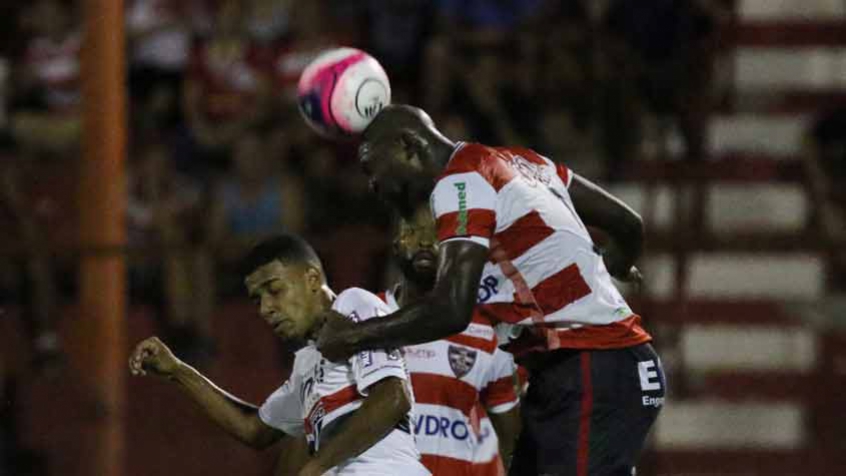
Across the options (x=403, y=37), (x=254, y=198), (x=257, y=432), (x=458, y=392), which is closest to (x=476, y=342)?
(x=458, y=392)

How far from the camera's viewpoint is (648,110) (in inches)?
420

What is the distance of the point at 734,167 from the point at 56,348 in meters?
4.51

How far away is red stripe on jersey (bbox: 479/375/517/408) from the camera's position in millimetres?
6238

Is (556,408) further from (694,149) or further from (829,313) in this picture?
(829,313)

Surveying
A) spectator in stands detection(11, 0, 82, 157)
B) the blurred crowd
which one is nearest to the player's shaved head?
the blurred crowd

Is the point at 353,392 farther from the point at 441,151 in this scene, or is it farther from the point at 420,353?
the point at 420,353

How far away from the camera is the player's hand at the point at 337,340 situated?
500 centimetres

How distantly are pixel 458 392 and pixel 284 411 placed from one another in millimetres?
805

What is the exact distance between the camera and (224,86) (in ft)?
36.5

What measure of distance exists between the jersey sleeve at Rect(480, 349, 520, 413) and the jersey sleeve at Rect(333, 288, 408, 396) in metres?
1.04

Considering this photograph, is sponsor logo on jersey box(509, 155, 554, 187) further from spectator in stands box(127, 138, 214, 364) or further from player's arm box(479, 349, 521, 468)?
spectator in stands box(127, 138, 214, 364)

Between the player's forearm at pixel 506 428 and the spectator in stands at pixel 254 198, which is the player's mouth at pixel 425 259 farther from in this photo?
the spectator in stands at pixel 254 198

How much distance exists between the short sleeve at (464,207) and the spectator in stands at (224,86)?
5.70m

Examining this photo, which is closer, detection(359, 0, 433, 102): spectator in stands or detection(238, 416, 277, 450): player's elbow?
detection(238, 416, 277, 450): player's elbow
